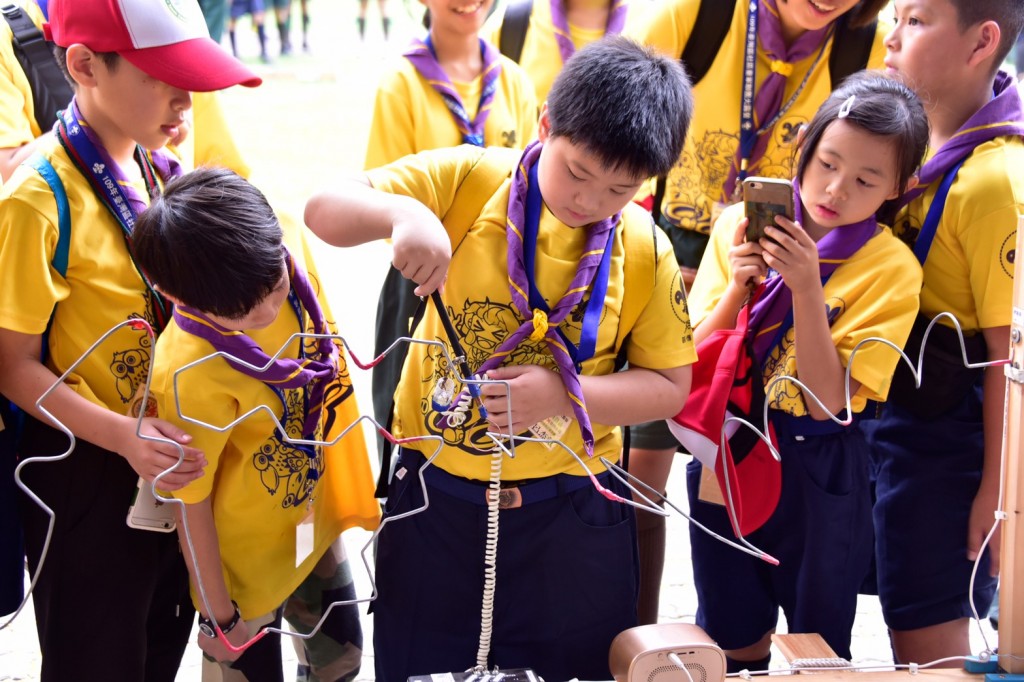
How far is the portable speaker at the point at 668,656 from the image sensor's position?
4.35 ft

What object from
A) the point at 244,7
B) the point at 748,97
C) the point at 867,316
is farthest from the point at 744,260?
the point at 244,7

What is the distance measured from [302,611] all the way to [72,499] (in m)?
0.42

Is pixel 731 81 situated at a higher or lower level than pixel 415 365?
higher

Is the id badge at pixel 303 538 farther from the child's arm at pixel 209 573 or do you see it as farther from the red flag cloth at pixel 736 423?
the red flag cloth at pixel 736 423

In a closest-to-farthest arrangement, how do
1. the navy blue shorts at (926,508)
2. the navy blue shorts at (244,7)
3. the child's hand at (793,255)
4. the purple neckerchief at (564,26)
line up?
1. the child's hand at (793,255)
2. the navy blue shorts at (926,508)
3. the purple neckerchief at (564,26)
4. the navy blue shorts at (244,7)

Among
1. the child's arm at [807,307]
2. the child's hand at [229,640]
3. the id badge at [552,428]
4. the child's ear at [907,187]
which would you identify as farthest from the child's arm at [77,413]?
the child's ear at [907,187]

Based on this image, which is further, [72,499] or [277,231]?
[72,499]

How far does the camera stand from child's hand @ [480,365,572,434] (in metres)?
1.41

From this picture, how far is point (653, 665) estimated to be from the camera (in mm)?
1330

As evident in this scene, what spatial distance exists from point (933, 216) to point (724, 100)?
1.75ft

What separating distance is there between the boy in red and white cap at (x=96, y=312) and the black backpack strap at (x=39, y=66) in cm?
35

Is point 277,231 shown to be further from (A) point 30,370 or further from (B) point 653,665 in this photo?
(B) point 653,665

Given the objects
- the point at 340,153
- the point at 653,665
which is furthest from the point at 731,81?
the point at 340,153

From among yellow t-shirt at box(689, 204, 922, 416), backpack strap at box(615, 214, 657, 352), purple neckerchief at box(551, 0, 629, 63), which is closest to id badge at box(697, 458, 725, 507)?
yellow t-shirt at box(689, 204, 922, 416)
